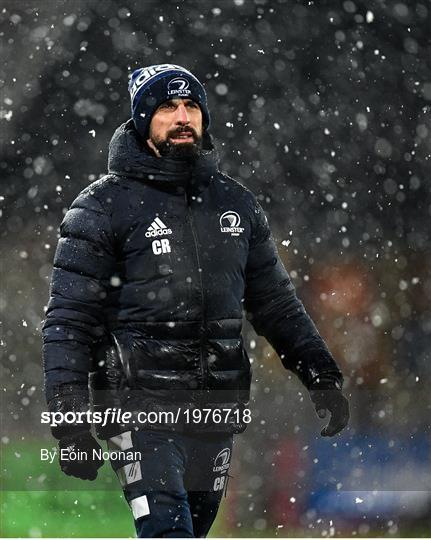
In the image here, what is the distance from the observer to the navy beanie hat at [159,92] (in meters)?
3.42

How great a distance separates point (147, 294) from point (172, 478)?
61cm

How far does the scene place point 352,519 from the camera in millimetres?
5812

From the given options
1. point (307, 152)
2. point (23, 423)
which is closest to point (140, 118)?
point (23, 423)

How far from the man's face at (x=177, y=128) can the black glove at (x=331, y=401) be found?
95 cm

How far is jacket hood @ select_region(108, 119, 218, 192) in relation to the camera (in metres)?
3.32

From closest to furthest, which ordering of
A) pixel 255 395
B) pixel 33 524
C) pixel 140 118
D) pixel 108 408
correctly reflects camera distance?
pixel 108 408
pixel 140 118
pixel 33 524
pixel 255 395

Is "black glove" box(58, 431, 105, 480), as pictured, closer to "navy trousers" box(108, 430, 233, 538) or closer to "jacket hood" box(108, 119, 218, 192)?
"navy trousers" box(108, 430, 233, 538)

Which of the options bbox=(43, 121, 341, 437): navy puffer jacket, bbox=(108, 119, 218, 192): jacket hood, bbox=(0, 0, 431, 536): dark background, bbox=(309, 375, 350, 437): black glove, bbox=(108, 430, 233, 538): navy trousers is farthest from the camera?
bbox=(0, 0, 431, 536): dark background

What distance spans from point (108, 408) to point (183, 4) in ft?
19.0

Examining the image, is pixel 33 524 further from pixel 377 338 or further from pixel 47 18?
pixel 47 18

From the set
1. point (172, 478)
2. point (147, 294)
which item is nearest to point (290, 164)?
point (147, 294)

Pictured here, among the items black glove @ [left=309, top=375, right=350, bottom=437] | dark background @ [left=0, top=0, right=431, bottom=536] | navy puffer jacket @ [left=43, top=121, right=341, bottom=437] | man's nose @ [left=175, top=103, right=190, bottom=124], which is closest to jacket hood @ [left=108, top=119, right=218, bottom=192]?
navy puffer jacket @ [left=43, top=121, right=341, bottom=437]

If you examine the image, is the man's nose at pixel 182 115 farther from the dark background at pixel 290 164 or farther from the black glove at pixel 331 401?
the dark background at pixel 290 164

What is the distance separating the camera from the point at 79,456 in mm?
3111
